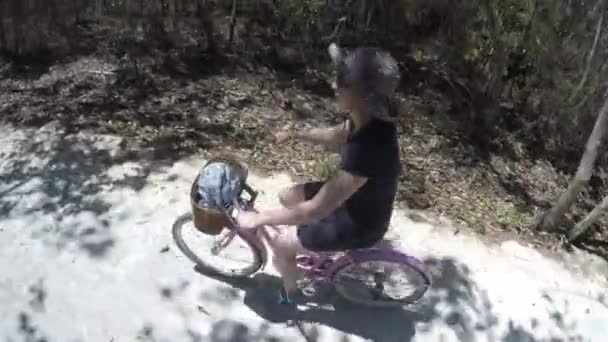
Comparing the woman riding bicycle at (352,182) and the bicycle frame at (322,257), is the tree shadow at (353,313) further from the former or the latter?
the woman riding bicycle at (352,182)

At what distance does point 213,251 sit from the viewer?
12.0ft

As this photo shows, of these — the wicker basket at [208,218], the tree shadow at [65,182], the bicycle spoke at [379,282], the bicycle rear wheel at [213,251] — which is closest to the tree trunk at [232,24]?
the tree shadow at [65,182]

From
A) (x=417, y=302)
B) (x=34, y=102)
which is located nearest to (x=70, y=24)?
(x=34, y=102)

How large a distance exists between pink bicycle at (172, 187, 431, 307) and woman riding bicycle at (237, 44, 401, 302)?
0.53 feet

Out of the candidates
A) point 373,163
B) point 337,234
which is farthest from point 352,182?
point 337,234

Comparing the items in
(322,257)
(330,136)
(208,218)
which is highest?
(330,136)

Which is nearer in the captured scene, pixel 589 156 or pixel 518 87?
pixel 589 156

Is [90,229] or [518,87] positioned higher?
[518,87]

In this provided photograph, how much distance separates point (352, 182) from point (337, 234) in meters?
0.45

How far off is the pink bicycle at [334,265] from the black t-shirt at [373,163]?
0.46 metres

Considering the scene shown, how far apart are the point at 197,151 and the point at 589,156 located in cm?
270

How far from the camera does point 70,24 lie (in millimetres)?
5543

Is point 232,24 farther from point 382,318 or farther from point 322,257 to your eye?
point 382,318

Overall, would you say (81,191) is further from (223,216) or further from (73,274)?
(223,216)
